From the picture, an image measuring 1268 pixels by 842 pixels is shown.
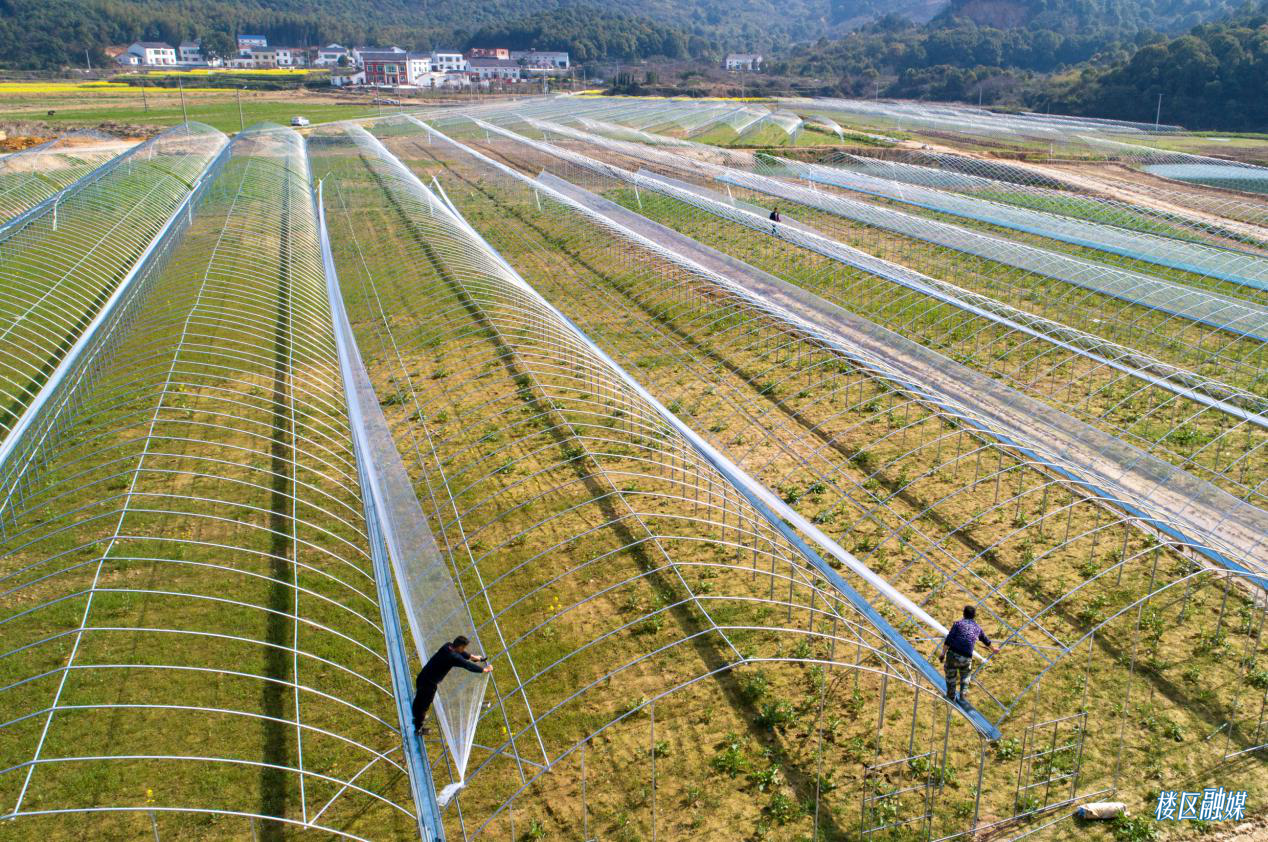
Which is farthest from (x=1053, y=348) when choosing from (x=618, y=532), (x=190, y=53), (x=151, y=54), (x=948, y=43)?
(x=190, y=53)

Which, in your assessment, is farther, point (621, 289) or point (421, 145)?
point (421, 145)

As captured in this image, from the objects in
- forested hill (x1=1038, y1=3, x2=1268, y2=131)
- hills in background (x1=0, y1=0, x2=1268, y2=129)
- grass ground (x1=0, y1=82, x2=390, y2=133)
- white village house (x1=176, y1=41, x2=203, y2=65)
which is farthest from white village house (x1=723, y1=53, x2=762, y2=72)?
white village house (x1=176, y1=41, x2=203, y2=65)

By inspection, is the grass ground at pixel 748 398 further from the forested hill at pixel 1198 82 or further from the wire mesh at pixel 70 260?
the forested hill at pixel 1198 82

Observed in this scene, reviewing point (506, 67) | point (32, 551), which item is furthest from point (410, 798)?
point (506, 67)

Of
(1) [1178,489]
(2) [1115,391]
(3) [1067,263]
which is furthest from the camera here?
(3) [1067,263]

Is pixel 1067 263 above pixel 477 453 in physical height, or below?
above

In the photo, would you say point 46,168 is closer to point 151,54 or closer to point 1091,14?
point 151,54

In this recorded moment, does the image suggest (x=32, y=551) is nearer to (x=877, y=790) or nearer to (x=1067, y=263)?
(x=877, y=790)

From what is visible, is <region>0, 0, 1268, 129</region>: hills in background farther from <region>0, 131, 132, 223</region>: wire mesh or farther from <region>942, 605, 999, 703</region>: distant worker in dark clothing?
<region>942, 605, 999, 703</region>: distant worker in dark clothing

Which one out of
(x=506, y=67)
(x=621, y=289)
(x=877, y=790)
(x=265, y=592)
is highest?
(x=506, y=67)
